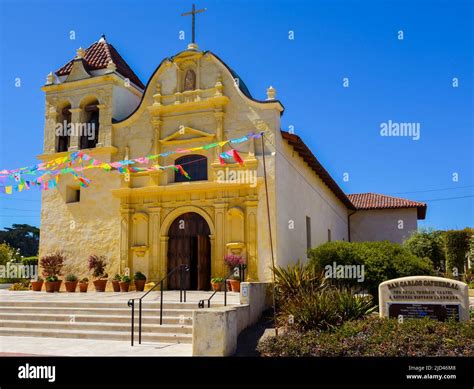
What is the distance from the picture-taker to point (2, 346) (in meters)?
10.4

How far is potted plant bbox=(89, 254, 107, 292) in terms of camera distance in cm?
1805

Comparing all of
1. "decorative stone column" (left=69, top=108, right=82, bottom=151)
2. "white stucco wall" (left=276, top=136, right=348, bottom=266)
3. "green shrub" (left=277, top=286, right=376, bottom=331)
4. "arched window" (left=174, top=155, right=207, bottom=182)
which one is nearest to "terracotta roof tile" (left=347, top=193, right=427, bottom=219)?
"white stucco wall" (left=276, top=136, right=348, bottom=266)

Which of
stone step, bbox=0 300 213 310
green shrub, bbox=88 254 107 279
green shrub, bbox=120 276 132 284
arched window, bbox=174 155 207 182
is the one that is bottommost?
stone step, bbox=0 300 213 310

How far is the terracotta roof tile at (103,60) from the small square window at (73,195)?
16.7ft

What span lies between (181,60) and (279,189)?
628 cm

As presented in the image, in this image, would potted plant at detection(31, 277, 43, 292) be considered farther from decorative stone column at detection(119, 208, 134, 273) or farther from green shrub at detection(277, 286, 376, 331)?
green shrub at detection(277, 286, 376, 331)

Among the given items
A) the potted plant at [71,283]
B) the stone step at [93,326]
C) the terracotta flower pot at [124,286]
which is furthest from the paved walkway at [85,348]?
the potted plant at [71,283]

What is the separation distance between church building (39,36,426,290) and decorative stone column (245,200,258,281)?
1.3 inches

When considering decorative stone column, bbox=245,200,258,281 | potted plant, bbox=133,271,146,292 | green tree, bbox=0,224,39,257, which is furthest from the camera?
green tree, bbox=0,224,39,257

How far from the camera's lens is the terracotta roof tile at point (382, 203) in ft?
110

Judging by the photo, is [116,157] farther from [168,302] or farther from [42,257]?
[168,302]
